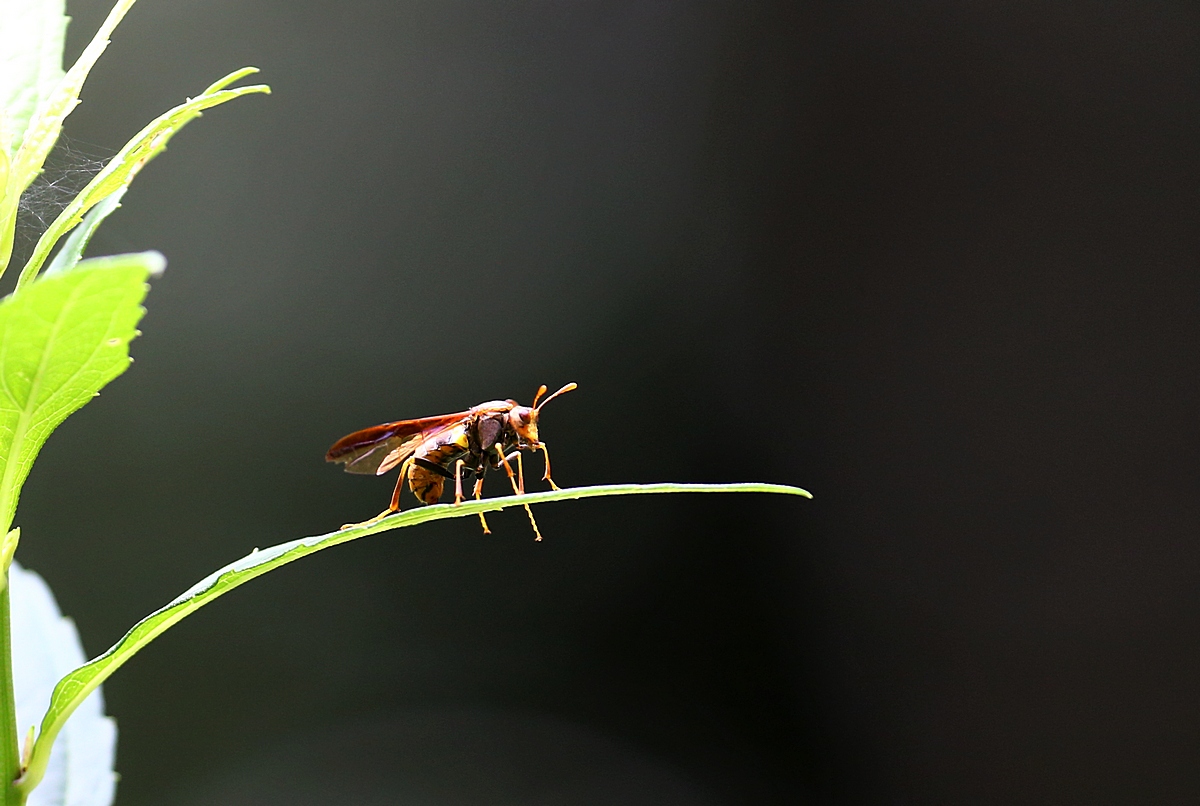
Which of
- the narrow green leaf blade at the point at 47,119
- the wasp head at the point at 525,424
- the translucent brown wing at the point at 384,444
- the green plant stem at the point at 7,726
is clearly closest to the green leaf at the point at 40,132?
the narrow green leaf blade at the point at 47,119

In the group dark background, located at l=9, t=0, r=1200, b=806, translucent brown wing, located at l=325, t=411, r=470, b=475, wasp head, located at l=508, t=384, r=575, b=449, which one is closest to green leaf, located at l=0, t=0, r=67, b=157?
translucent brown wing, located at l=325, t=411, r=470, b=475

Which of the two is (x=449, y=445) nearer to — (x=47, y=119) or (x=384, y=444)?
(x=384, y=444)

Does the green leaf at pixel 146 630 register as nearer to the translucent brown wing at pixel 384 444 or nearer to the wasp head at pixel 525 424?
the translucent brown wing at pixel 384 444

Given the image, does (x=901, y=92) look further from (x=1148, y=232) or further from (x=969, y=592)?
(x=969, y=592)

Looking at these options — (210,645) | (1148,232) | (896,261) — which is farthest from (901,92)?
(210,645)

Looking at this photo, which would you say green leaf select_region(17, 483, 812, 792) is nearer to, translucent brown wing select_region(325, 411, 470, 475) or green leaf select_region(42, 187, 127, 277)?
green leaf select_region(42, 187, 127, 277)

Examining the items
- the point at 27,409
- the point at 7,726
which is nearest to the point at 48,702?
the point at 7,726
